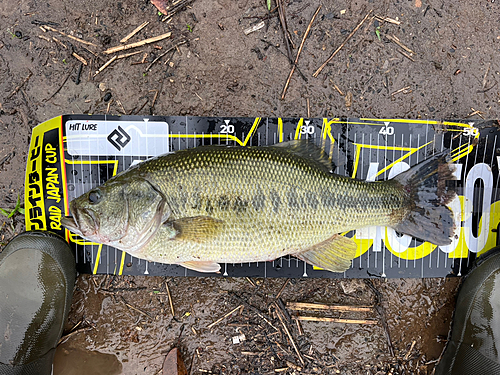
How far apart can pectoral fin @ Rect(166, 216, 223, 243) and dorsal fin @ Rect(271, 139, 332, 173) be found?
902 mm

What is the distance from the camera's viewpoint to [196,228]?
2.46 meters

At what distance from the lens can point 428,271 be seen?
3.12m

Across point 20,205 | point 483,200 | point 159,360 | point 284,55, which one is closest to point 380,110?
point 284,55

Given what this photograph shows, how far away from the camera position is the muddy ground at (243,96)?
10.3 feet

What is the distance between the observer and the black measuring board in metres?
3.05

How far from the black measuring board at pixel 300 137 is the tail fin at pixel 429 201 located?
276 mm

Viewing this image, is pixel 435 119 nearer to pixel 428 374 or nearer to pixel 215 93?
pixel 215 93

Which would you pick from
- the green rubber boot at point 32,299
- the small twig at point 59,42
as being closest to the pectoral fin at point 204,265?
the green rubber boot at point 32,299

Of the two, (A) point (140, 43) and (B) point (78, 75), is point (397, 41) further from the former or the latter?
(B) point (78, 75)

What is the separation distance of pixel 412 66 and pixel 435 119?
0.60 metres

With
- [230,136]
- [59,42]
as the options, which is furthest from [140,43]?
[230,136]

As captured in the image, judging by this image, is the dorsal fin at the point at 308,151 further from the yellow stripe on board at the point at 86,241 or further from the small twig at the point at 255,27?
the yellow stripe on board at the point at 86,241

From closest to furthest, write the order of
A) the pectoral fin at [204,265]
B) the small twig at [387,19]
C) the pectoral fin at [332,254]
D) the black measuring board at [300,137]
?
the pectoral fin at [204,265] → the pectoral fin at [332,254] → the black measuring board at [300,137] → the small twig at [387,19]

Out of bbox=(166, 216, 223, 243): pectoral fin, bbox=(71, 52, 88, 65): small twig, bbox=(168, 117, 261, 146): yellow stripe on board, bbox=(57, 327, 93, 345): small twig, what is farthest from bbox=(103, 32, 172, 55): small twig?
bbox=(57, 327, 93, 345): small twig
